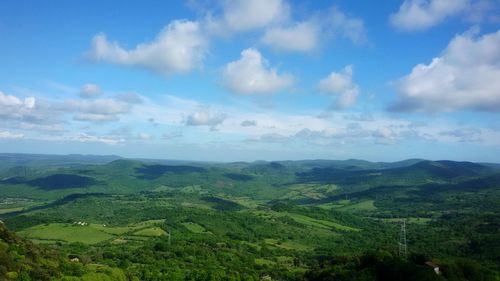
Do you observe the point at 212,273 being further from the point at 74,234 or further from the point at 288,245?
the point at 74,234

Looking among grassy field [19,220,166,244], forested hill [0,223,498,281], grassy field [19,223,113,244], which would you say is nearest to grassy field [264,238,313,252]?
grassy field [19,220,166,244]

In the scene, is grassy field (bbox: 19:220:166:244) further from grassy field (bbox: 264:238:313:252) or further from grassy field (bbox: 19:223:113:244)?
grassy field (bbox: 264:238:313:252)

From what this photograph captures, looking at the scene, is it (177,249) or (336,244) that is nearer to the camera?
(177,249)

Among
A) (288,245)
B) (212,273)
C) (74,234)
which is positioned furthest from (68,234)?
(212,273)

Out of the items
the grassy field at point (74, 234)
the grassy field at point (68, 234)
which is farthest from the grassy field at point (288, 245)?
the grassy field at point (68, 234)

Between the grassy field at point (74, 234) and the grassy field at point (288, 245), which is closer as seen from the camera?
the grassy field at point (74, 234)

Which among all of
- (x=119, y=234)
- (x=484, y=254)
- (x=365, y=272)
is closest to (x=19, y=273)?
(x=365, y=272)

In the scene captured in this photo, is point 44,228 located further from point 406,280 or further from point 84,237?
point 406,280

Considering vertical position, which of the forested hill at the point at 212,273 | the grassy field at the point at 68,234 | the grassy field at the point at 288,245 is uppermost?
the forested hill at the point at 212,273

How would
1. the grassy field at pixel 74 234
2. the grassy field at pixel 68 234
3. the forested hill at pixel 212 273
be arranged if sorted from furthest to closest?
the grassy field at pixel 68 234 < the grassy field at pixel 74 234 < the forested hill at pixel 212 273

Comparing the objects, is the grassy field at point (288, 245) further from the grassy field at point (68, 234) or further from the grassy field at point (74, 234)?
the grassy field at point (68, 234)

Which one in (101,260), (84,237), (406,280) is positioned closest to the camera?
(406,280)
